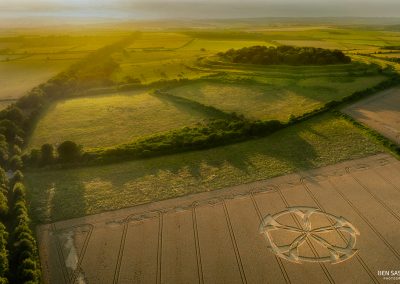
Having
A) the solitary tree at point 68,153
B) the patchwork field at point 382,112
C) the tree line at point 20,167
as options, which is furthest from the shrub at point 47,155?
the patchwork field at point 382,112

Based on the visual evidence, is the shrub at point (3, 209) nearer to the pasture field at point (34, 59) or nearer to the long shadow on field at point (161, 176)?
the long shadow on field at point (161, 176)

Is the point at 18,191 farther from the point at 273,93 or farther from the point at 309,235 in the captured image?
the point at 273,93

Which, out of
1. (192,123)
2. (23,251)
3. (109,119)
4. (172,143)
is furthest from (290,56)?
(23,251)

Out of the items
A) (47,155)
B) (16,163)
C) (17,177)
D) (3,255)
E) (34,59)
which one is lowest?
(3,255)

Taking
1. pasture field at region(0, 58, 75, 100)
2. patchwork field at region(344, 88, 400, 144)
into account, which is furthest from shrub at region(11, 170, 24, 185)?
patchwork field at region(344, 88, 400, 144)

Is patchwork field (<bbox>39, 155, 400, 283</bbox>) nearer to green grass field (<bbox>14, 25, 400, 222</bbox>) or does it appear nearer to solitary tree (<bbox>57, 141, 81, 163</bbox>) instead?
green grass field (<bbox>14, 25, 400, 222</bbox>)
